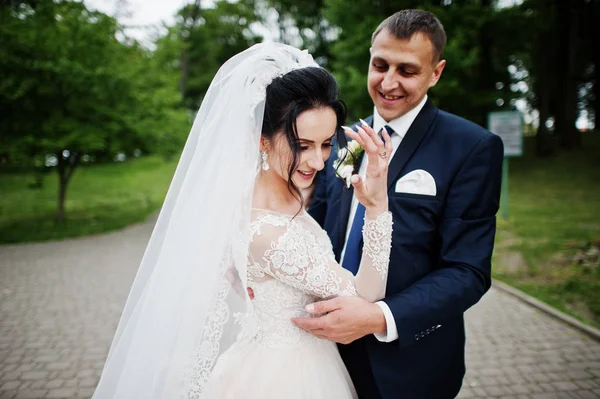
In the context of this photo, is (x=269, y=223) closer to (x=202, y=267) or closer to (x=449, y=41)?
(x=202, y=267)

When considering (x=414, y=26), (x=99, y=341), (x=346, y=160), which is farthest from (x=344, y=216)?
(x=99, y=341)

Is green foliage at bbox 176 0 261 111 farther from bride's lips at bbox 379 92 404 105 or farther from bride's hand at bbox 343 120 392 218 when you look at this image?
bride's hand at bbox 343 120 392 218

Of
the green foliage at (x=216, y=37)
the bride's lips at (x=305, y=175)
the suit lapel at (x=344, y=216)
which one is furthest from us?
the green foliage at (x=216, y=37)

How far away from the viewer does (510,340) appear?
15.8ft

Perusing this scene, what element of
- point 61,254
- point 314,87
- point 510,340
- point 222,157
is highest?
point 314,87

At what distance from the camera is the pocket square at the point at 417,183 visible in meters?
1.95

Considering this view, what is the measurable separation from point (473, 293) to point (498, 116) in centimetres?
1047

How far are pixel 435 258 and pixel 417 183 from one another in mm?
397

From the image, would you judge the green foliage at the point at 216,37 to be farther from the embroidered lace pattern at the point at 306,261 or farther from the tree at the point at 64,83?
the embroidered lace pattern at the point at 306,261

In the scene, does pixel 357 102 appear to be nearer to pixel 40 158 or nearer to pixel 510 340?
pixel 40 158

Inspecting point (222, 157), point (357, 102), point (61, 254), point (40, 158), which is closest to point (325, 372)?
point (222, 157)

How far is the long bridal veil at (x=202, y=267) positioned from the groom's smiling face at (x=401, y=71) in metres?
0.46

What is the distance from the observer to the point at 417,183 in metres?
1.97

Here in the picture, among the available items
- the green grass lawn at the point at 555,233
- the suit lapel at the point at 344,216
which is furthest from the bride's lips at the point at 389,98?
the green grass lawn at the point at 555,233
